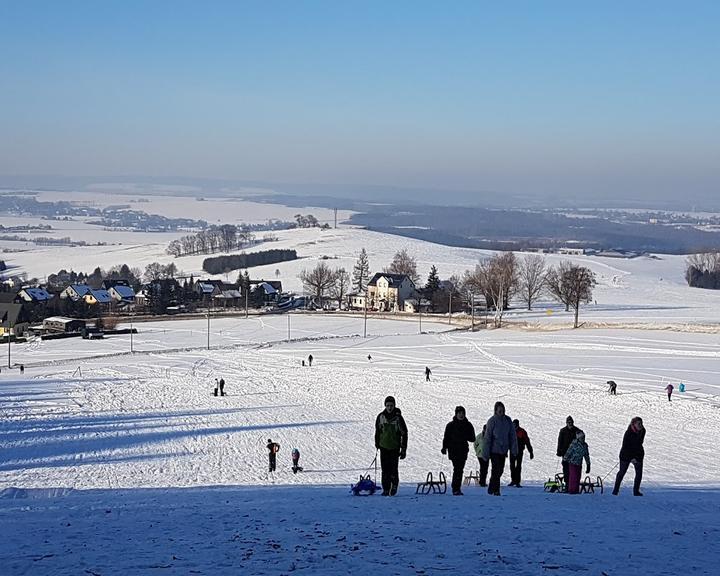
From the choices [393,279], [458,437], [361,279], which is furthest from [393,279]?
[458,437]

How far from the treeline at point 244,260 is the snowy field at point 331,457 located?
257 feet

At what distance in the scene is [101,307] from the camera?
100062 mm

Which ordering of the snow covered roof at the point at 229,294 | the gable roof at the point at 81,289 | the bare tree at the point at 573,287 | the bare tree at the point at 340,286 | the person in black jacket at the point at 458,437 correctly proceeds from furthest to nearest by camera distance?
the snow covered roof at the point at 229,294
the bare tree at the point at 340,286
the gable roof at the point at 81,289
the bare tree at the point at 573,287
the person in black jacket at the point at 458,437

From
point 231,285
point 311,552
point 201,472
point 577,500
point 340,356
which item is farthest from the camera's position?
point 231,285

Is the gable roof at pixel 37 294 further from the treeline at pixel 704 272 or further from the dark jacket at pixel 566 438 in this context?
the dark jacket at pixel 566 438

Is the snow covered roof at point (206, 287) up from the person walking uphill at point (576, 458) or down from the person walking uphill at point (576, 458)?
down

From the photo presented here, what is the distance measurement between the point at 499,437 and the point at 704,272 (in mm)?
119787

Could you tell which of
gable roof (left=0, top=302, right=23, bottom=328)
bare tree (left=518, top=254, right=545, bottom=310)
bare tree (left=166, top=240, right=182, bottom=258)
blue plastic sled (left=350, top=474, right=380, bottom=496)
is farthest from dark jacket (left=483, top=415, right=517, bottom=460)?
bare tree (left=166, top=240, right=182, bottom=258)

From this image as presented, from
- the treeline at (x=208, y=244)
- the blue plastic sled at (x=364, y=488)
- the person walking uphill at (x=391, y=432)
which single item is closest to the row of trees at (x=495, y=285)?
the blue plastic sled at (x=364, y=488)

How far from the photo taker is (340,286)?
4306 inches

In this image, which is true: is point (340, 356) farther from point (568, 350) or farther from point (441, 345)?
point (568, 350)

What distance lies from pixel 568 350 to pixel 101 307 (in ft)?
216

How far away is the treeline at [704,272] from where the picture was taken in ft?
384

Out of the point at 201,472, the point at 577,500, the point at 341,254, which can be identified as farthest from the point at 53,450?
the point at 341,254
